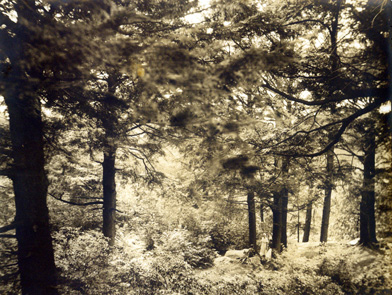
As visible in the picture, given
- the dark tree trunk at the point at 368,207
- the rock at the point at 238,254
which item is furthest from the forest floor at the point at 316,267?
the dark tree trunk at the point at 368,207

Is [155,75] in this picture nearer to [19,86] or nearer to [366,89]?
[19,86]

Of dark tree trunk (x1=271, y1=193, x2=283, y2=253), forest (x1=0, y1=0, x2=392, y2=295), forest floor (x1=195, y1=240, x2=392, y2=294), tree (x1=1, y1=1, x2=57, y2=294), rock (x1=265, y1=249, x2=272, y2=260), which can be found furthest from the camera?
dark tree trunk (x1=271, y1=193, x2=283, y2=253)

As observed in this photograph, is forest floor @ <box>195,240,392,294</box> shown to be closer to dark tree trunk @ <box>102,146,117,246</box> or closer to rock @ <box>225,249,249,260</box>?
rock @ <box>225,249,249,260</box>

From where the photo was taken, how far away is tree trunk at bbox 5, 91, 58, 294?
14.6 feet

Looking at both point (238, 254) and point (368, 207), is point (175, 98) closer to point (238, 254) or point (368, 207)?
point (238, 254)

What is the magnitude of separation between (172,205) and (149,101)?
11036mm

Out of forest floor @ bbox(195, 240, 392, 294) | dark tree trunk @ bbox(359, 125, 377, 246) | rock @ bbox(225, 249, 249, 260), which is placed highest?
dark tree trunk @ bbox(359, 125, 377, 246)

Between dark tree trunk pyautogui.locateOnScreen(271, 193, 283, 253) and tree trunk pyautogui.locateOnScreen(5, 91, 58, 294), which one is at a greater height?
tree trunk pyautogui.locateOnScreen(5, 91, 58, 294)

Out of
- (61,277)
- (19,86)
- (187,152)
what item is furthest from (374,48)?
(61,277)

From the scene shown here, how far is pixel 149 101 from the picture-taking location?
15.2 ft

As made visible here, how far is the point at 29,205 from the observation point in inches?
177

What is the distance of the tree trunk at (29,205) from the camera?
445 centimetres

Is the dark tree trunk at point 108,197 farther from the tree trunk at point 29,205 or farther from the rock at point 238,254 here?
the rock at point 238,254

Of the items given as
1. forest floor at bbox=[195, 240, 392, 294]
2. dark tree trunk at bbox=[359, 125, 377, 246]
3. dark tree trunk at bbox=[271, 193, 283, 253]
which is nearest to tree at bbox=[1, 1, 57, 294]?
forest floor at bbox=[195, 240, 392, 294]
